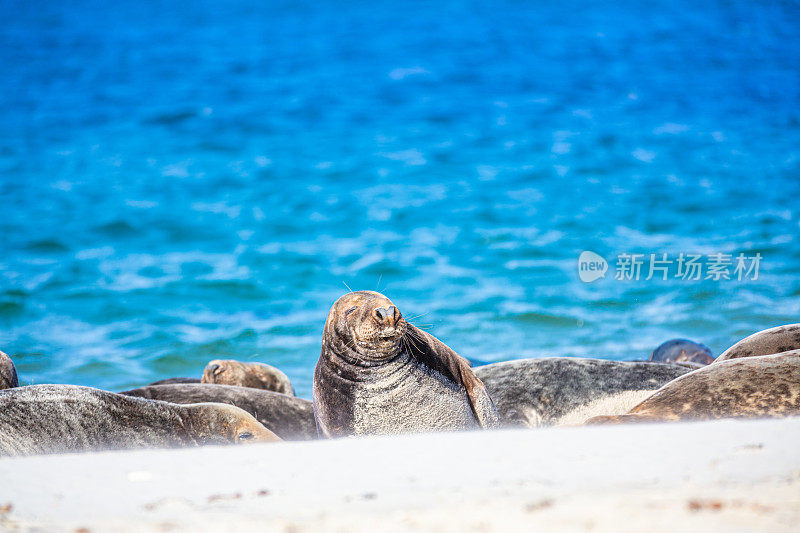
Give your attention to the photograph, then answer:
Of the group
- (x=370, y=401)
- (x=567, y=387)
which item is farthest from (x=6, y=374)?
(x=567, y=387)

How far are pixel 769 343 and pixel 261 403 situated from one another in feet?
12.9

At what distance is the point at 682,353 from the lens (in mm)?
7898

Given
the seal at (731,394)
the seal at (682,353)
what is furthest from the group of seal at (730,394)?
the seal at (682,353)

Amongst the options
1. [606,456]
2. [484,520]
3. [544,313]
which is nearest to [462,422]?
[606,456]

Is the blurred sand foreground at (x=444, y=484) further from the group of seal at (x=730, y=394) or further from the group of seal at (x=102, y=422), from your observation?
the group of seal at (x=102, y=422)

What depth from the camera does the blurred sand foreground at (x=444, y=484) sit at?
6.06 feet

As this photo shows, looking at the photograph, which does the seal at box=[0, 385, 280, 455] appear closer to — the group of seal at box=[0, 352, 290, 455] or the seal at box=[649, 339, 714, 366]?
the group of seal at box=[0, 352, 290, 455]

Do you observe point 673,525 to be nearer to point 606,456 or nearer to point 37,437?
point 606,456

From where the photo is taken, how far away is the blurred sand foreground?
1.85 meters

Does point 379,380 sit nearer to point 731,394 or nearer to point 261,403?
point 261,403

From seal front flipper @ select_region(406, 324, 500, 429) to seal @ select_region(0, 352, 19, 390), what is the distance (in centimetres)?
350

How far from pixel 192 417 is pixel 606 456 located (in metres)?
3.15

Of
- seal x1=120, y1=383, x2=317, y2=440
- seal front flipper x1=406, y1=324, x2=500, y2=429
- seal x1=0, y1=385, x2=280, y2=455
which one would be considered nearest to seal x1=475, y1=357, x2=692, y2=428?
seal front flipper x1=406, y1=324, x2=500, y2=429

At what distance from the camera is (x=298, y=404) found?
6016mm
